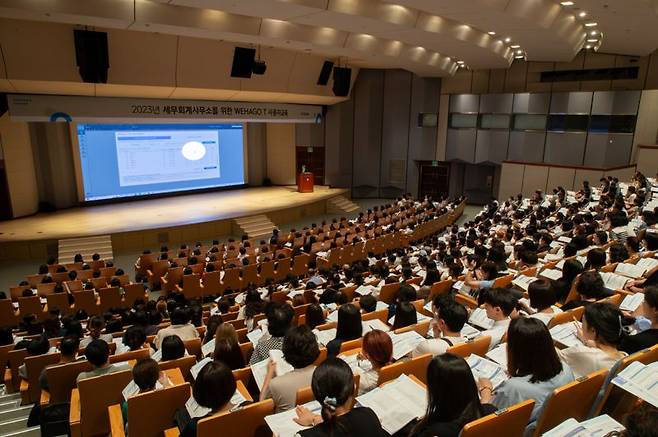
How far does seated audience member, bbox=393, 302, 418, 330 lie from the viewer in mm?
4141

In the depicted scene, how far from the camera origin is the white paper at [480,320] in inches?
163

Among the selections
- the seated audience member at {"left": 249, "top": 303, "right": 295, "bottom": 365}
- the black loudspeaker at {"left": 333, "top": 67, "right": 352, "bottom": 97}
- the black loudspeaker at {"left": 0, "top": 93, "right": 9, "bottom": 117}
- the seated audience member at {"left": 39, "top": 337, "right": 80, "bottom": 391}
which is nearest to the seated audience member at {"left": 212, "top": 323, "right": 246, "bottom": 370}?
the seated audience member at {"left": 249, "top": 303, "right": 295, "bottom": 365}

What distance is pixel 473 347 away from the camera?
131 inches

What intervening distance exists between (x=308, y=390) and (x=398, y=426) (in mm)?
575

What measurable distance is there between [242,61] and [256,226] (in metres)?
4.86

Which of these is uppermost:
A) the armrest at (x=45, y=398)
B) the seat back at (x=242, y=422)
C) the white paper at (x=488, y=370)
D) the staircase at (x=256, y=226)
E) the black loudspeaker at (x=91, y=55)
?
the black loudspeaker at (x=91, y=55)

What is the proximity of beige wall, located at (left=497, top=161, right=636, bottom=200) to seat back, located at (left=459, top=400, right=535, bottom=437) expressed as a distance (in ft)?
45.9

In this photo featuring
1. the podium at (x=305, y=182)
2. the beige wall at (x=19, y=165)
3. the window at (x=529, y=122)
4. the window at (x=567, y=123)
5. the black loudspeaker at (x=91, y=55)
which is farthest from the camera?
the podium at (x=305, y=182)

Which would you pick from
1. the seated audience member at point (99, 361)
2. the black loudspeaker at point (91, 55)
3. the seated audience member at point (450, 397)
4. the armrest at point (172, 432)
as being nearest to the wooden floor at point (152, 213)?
the black loudspeaker at point (91, 55)

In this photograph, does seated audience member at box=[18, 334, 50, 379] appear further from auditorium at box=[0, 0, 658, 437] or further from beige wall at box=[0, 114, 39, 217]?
beige wall at box=[0, 114, 39, 217]

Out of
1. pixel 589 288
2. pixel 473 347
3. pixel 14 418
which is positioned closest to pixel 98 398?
pixel 14 418

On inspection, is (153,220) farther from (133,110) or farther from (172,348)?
(172,348)

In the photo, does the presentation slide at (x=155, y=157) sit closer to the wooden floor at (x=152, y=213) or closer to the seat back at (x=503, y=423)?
the wooden floor at (x=152, y=213)

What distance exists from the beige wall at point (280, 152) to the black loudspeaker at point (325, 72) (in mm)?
3720
